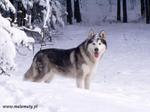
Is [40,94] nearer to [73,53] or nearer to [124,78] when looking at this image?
[73,53]

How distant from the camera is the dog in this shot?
9516mm

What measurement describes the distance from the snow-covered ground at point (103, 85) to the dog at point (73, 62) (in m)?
0.37

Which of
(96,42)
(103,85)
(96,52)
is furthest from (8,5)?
(103,85)

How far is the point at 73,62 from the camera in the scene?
9781mm

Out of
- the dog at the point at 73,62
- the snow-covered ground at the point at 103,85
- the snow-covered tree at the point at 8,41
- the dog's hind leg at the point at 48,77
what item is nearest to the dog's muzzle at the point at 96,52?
the dog at the point at 73,62

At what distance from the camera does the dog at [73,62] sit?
375 inches

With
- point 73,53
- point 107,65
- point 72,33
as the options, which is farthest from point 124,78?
point 72,33

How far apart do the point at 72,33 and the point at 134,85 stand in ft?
53.4

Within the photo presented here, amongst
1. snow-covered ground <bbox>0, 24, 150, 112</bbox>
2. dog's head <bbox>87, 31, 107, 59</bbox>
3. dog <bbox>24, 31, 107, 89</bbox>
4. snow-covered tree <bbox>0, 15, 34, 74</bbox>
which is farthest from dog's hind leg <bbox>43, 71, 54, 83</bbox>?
snow-covered tree <bbox>0, 15, 34, 74</bbox>

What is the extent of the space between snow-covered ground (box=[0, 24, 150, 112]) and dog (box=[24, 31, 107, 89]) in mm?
374

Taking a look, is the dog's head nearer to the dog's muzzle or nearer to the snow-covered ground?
the dog's muzzle

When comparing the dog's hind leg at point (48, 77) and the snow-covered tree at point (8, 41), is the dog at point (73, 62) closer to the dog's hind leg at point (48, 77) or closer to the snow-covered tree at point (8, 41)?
the dog's hind leg at point (48, 77)

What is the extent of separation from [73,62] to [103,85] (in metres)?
2.52

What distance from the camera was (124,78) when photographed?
13523 mm
